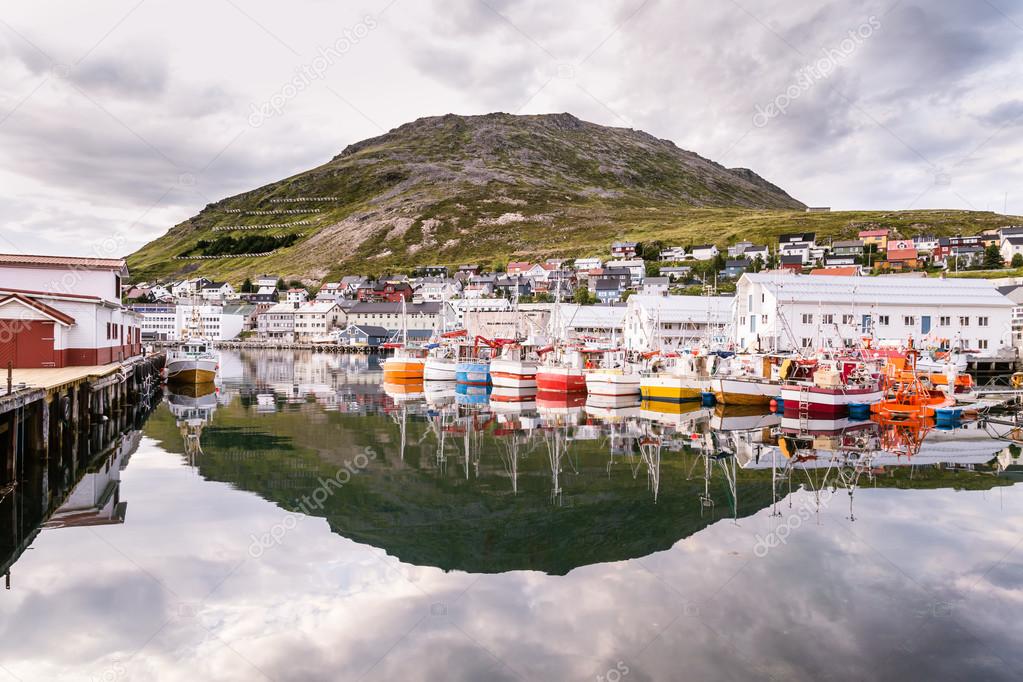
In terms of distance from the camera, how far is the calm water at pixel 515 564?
9633mm

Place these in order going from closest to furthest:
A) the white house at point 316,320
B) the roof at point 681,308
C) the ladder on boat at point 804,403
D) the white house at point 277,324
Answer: the ladder on boat at point 804,403 → the roof at point 681,308 → the white house at point 316,320 → the white house at point 277,324

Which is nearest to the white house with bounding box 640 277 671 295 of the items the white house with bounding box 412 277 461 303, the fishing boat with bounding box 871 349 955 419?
the white house with bounding box 412 277 461 303

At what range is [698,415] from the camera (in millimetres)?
A: 34406

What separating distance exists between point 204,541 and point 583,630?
7752mm

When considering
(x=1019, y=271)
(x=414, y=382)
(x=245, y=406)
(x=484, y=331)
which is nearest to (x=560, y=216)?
(x=484, y=331)

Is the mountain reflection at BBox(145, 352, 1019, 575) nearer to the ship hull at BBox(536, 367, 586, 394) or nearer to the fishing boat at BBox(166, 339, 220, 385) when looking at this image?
the ship hull at BBox(536, 367, 586, 394)

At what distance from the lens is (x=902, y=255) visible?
118688mm

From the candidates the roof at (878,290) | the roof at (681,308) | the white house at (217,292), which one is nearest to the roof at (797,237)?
the roof at (681,308)

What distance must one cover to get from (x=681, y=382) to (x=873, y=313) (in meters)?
26.9

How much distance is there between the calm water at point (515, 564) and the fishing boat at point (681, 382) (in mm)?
12538

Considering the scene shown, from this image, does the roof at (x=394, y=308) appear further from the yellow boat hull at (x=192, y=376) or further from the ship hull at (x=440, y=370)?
the yellow boat hull at (x=192, y=376)

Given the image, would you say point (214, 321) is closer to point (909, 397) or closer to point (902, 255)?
point (902, 255)

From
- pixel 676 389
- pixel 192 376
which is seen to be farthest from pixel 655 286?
pixel 192 376

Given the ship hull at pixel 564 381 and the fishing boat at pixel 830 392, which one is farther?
the ship hull at pixel 564 381
